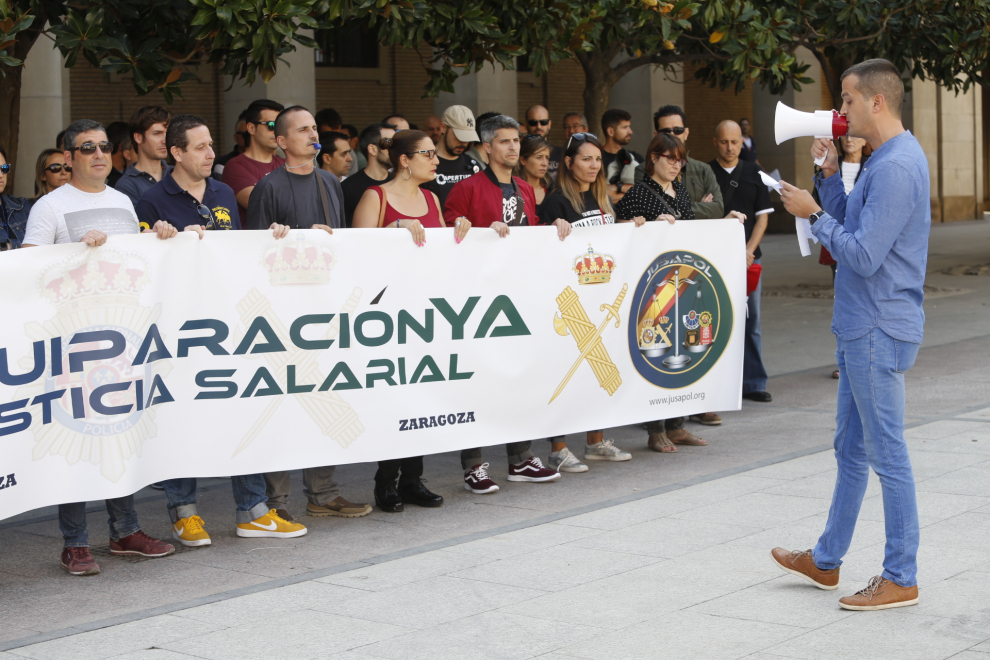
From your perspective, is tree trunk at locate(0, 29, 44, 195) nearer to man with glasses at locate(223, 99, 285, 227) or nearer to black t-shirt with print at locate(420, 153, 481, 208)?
man with glasses at locate(223, 99, 285, 227)

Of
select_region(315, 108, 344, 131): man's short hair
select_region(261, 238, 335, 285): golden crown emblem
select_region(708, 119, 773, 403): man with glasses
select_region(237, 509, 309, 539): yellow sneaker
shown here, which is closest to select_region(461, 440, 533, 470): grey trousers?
select_region(237, 509, 309, 539): yellow sneaker

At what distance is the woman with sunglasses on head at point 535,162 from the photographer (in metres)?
7.53

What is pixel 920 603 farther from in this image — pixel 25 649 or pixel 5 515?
pixel 5 515

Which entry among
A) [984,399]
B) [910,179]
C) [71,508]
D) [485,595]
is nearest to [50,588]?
[71,508]

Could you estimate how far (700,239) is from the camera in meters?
7.80

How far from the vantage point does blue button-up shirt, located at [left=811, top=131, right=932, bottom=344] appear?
14.8 feet

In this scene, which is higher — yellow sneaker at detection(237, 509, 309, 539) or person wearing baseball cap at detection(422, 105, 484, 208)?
person wearing baseball cap at detection(422, 105, 484, 208)

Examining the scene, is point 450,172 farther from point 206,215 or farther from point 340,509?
point 340,509

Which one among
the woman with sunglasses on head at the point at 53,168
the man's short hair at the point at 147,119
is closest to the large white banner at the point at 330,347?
the man's short hair at the point at 147,119

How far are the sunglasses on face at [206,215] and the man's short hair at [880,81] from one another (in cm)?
318

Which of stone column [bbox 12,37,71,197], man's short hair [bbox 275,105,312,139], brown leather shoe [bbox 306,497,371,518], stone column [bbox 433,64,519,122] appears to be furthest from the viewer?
stone column [bbox 433,64,519,122]

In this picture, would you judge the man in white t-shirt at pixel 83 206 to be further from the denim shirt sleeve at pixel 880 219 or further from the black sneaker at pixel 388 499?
the denim shirt sleeve at pixel 880 219

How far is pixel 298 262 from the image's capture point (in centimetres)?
605

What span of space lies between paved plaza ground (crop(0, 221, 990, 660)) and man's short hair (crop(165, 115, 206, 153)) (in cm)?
200
